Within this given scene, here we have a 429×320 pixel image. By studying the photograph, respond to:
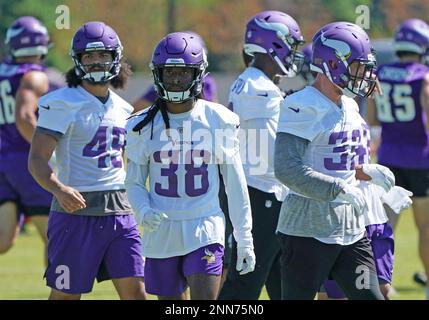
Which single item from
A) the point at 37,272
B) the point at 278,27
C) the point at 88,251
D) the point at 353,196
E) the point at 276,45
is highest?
the point at 278,27

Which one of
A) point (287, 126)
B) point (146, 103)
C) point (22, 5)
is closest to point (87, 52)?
point (287, 126)

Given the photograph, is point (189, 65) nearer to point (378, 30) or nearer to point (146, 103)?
point (146, 103)

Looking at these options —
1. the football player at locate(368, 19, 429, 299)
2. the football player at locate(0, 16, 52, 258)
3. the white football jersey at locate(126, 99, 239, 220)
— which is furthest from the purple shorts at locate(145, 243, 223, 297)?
the football player at locate(368, 19, 429, 299)

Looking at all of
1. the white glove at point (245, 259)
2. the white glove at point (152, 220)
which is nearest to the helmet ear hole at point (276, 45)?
the white glove at point (245, 259)

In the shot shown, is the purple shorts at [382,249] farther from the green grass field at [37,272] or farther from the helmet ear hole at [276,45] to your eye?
the green grass field at [37,272]

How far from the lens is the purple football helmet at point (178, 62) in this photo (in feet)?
19.6

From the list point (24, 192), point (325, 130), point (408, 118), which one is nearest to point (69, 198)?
point (325, 130)

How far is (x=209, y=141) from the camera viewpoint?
19.7ft

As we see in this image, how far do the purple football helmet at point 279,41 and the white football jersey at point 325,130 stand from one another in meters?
1.45

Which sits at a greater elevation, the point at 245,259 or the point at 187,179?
the point at 187,179

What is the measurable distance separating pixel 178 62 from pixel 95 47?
0.94 meters

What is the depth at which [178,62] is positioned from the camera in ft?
19.7

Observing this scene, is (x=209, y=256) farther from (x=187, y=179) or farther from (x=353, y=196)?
(x=353, y=196)
